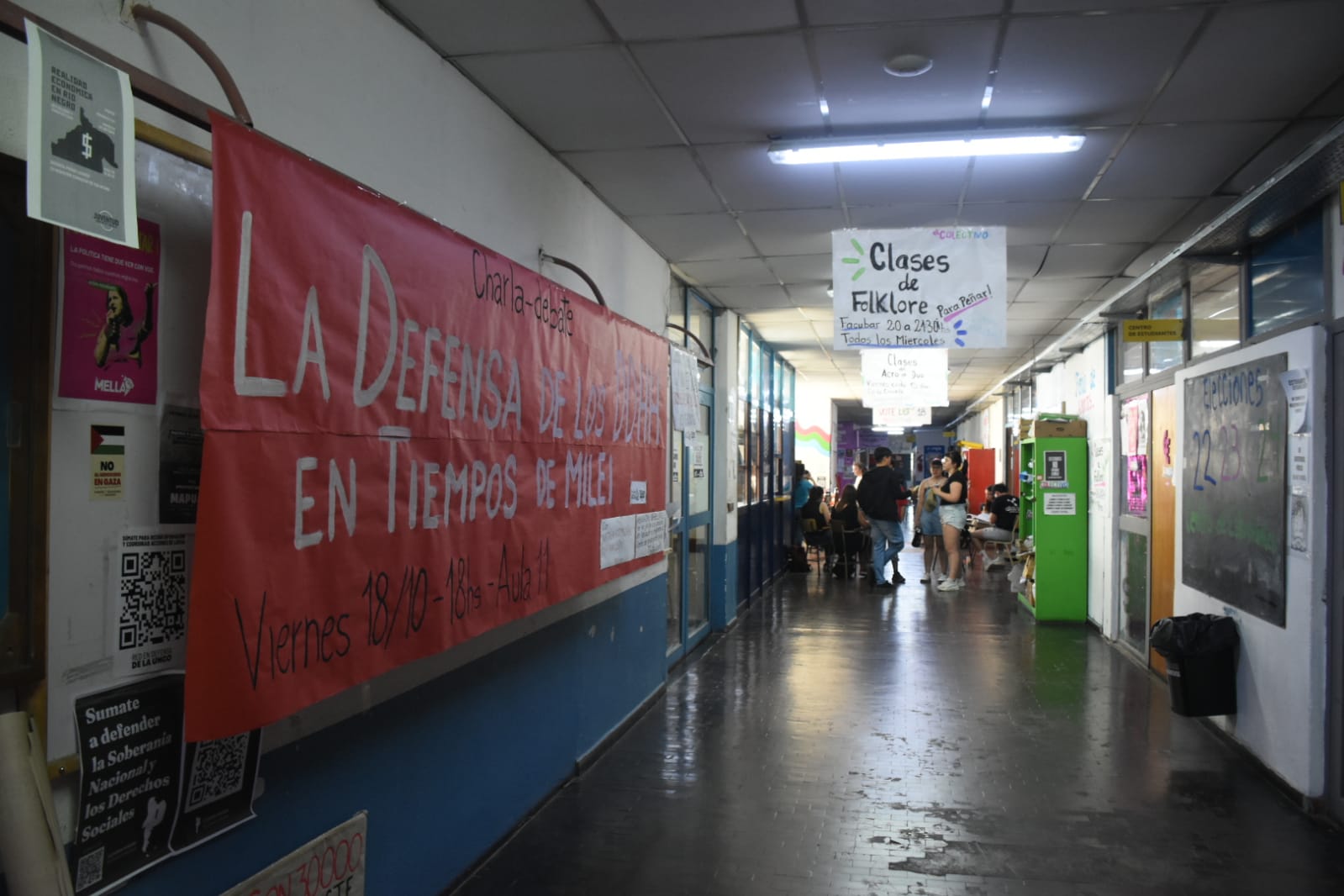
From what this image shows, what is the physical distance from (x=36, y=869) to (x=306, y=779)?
1.01 meters

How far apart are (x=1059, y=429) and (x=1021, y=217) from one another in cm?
411

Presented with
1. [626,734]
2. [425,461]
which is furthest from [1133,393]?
[425,461]

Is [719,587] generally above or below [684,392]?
below

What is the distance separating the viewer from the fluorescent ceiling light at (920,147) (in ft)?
14.4

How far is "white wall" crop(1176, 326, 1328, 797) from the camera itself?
4254 mm

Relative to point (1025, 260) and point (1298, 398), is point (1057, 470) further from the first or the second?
point (1298, 398)

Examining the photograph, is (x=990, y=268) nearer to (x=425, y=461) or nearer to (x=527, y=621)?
(x=527, y=621)

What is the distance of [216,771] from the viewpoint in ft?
7.44

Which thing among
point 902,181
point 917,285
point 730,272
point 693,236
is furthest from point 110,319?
point 730,272

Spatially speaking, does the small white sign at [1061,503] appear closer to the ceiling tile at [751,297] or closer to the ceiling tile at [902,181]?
the ceiling tile at [751,297]

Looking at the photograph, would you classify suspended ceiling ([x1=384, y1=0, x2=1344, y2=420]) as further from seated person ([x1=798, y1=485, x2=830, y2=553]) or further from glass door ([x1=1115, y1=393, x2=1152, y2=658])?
seated person ([x1=798, y1=485, x2=830, y2=553])

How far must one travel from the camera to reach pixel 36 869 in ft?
5.48

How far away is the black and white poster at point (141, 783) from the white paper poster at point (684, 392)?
4016mm

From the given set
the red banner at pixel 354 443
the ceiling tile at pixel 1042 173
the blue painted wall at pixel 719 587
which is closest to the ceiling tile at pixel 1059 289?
the ceiling tile at pixel 1042 173
